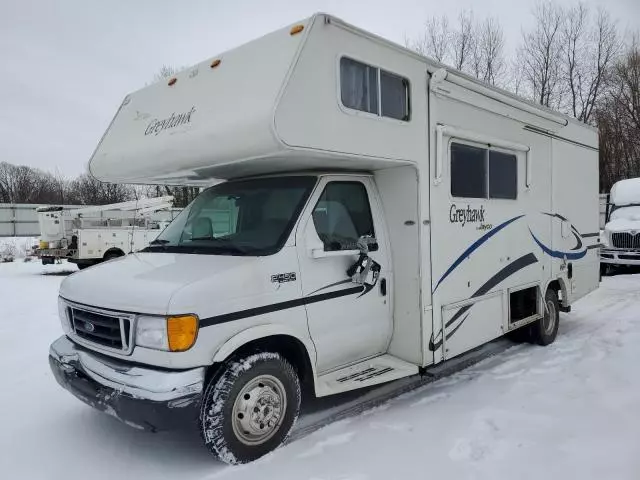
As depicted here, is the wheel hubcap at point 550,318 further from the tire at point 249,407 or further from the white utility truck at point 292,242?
the tire at point 249,407

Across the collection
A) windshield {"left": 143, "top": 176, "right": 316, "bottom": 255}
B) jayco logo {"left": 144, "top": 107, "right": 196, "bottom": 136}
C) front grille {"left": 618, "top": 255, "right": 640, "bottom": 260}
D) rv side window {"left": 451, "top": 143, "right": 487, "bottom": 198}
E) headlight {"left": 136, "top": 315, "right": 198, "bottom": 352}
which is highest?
jayco logo {"left": 144, "top": 107, "right": 196, "bottom": 136}

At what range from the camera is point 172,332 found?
320 cm

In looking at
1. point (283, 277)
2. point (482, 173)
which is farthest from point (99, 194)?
point (283, 277)

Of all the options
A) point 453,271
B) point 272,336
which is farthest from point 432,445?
point 453,271

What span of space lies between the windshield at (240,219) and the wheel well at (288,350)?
67 centimetres

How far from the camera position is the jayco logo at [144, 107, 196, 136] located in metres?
4.23

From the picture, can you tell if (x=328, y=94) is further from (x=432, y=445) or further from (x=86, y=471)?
(x=86, y=471)

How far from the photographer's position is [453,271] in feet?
16.5

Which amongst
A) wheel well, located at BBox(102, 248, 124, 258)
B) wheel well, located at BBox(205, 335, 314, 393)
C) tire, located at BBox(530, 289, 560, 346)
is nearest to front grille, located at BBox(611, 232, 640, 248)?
tire, located at BBox(530, 289, 560, 346)

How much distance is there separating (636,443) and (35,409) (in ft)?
16.6

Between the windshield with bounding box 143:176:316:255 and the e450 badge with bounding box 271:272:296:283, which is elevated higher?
the windshield with bounding box 143:176:316:255

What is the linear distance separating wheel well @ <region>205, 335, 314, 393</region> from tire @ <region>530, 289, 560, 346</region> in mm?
3796

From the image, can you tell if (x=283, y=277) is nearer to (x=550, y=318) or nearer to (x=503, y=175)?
(x=503, y=175)

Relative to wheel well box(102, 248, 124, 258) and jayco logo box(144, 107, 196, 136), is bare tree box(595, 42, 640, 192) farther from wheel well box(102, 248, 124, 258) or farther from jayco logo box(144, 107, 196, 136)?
jayco logo box(144, 107, 196, 136)
